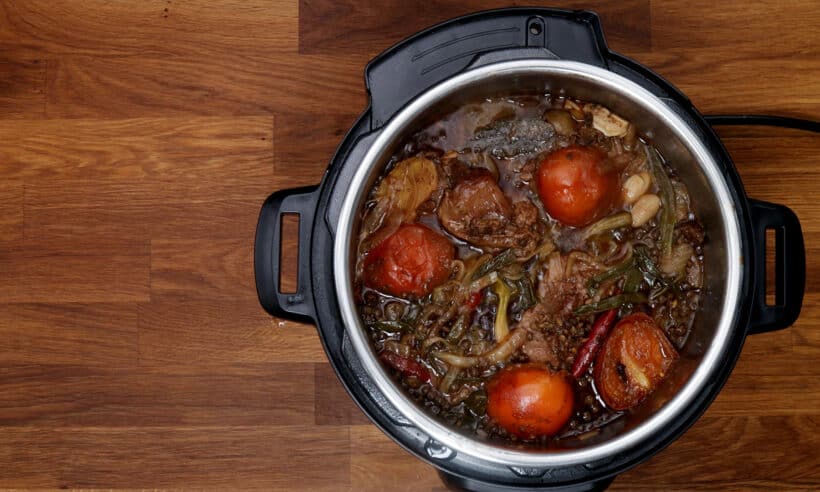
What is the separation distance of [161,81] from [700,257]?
3.72ft

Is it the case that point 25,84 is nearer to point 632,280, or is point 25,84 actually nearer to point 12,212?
point 12,212

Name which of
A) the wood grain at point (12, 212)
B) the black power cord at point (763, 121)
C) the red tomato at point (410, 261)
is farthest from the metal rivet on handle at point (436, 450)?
the wood grain at point (12, 212)

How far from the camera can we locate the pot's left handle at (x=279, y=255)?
119cm

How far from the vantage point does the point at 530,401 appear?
1140 mm

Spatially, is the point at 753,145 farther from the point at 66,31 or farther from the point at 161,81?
the point at 66,31

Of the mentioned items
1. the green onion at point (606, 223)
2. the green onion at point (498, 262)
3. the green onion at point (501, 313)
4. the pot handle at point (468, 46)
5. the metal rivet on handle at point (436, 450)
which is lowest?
the metal rivet on handle at point (436, 450)

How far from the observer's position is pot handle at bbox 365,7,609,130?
3.86ft

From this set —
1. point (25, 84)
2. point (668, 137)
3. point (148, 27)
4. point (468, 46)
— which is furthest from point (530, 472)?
point (25, 84)

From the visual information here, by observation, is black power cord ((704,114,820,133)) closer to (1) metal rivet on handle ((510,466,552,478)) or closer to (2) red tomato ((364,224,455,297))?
(2) red tomato ((364,224,455,297))

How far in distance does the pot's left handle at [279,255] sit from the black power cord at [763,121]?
0.82 meters

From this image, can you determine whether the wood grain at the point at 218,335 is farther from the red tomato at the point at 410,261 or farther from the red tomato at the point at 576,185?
the red tomato at the point at 576,185

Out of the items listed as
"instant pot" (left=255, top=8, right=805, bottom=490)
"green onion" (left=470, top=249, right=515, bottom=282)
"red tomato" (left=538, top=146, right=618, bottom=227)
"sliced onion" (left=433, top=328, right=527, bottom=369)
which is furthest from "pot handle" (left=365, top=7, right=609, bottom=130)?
"sliced onion" (left=433, top=328, right=527, bottom=369)

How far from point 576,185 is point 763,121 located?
20.2 inches

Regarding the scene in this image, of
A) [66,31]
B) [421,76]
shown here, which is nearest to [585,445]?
[421,76]
